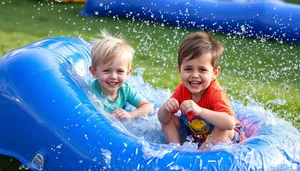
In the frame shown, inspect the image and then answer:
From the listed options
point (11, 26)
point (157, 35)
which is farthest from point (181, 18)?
point (11, 26)

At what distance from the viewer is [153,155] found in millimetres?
2596

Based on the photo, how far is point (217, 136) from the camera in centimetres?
297

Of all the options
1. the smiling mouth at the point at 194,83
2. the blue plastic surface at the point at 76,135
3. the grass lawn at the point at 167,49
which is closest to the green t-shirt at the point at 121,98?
the blue plastic surface at the point at 76,135

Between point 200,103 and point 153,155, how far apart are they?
0.66m

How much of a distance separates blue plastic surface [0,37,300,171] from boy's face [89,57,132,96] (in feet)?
0.39

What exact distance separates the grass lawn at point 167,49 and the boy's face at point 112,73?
1877 mm

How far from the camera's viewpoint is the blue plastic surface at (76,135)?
8.55 ft

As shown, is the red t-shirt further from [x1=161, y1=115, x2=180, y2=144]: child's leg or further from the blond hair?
the blond hair

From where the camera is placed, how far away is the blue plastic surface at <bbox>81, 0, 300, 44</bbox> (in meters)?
7.26

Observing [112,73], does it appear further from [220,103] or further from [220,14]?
[220,14]

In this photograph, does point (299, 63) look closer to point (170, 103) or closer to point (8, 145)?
point (170, 103)

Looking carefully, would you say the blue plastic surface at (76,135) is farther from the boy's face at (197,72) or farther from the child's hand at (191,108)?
the boy's face at (197,72)

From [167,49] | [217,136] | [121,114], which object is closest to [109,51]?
[121,114]

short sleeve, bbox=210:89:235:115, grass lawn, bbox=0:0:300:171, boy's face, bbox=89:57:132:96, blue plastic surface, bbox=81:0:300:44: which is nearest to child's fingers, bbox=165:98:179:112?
short sleeve, bbox=210:89:235:115
